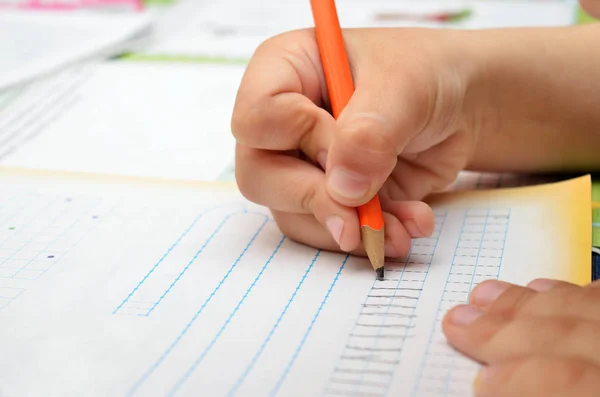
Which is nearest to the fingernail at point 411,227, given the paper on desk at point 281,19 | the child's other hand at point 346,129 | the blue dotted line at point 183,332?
the child's other hand at point 346,129

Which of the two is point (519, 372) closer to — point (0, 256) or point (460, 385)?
point (460, 385)

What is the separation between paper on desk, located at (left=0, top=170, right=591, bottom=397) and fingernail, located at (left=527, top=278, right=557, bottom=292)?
24mm

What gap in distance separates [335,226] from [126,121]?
340mm

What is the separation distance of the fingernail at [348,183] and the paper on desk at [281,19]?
46 centimetres

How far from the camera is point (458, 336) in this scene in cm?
37

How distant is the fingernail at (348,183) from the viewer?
0.43m

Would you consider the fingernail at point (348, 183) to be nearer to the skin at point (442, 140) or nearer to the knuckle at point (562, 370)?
the skin at point (442, 140)

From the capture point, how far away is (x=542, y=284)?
0.40 meters

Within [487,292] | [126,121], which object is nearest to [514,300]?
[487,292]

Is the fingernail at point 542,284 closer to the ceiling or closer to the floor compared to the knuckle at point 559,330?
closer to the floor

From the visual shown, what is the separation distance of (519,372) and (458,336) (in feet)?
0.15

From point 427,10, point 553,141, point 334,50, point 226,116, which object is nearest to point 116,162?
point 226,116

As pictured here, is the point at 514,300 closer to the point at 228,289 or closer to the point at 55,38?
the point at 228,289

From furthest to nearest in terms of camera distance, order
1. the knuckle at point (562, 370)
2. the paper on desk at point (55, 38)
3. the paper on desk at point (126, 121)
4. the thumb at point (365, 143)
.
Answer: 1. the paper on desk at point (55, 38)
2. the paper on desk at point (126, 121)
3. the thumb at point (365, 143)
4. the knuckle at point (562, 370)
